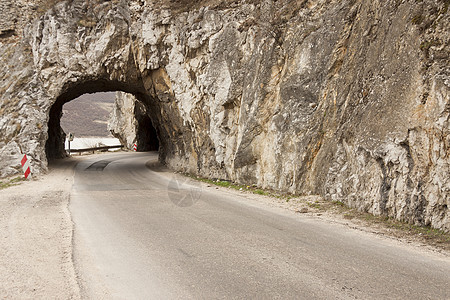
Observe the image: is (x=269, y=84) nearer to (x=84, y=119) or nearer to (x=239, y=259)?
(x=239, y=259)

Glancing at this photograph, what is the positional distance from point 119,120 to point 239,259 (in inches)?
1662

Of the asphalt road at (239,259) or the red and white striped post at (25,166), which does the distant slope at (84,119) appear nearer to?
the red and white striped post at (25,166)

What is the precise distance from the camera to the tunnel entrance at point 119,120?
23.6 meters

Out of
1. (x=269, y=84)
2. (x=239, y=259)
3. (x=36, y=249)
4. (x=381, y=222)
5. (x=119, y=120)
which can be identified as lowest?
(x=36, y=249)

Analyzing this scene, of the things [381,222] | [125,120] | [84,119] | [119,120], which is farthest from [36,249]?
[84,119]

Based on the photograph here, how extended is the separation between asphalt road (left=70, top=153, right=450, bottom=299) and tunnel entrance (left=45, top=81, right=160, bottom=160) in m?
17.0

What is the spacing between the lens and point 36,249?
5477mm

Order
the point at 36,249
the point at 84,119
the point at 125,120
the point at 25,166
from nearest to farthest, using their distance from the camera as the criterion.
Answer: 1. the point at 36,249
2. the point at 25,166
3. the point at 125,120
4. the point at 84,119

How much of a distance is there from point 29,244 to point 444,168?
26.3ft

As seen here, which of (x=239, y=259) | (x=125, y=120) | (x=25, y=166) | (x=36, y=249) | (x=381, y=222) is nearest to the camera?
(x=239, y=259)

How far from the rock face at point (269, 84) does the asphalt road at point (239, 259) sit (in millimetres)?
2116

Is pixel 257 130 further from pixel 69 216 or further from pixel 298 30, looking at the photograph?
pixel 69 216

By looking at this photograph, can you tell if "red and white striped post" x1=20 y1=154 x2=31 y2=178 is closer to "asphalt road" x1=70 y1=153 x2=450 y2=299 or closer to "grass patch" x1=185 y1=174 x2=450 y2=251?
"asphalt road" x1=70 y1=153 x2=450 y2=299

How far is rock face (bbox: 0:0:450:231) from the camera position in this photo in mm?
7207
